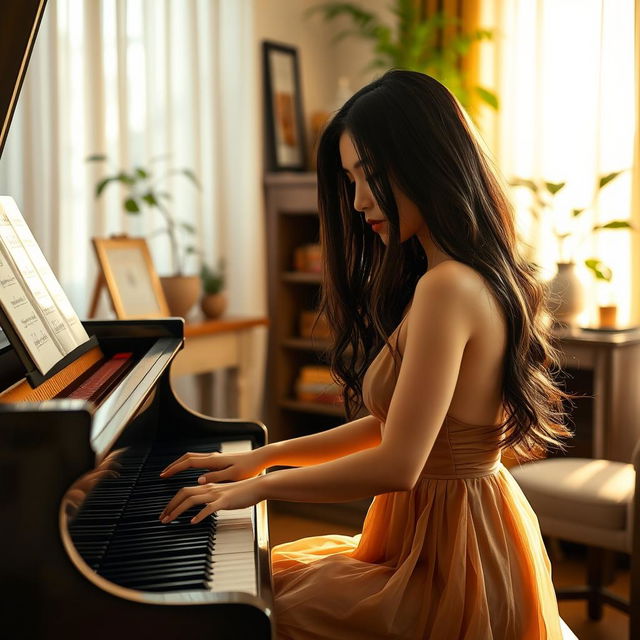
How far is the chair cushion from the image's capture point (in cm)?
251

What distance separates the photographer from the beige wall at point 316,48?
423 cm

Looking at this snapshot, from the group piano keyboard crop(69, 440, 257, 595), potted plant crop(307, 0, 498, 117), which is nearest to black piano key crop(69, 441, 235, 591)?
piano keyboard crop(69, 440, 257, 595)

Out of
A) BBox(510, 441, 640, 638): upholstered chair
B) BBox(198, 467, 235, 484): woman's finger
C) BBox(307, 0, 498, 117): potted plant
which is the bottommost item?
BBox(510, 441, 640, 638): upholstered chair

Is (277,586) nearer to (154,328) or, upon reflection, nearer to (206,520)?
(206,520)

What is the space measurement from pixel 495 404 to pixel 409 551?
0.29 meters

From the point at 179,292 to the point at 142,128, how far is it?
2.45ft

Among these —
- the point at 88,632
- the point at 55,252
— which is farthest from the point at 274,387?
the point at 88,632

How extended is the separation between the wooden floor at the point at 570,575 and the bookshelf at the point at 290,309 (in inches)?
4.3

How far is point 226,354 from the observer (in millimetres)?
3562

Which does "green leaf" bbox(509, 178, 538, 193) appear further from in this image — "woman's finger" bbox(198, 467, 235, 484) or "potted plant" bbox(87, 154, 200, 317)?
"woman's finger" bbox(198, 467, 235, 484)

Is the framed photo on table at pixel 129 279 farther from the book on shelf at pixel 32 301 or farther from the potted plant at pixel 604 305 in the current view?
the potted plant at pixel 604 305

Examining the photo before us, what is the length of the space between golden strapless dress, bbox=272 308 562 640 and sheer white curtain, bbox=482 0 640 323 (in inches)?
82.9

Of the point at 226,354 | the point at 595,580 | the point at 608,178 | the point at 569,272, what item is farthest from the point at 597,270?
the point at 226,354

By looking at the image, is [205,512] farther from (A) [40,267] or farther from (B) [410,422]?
(A) [40,267]
